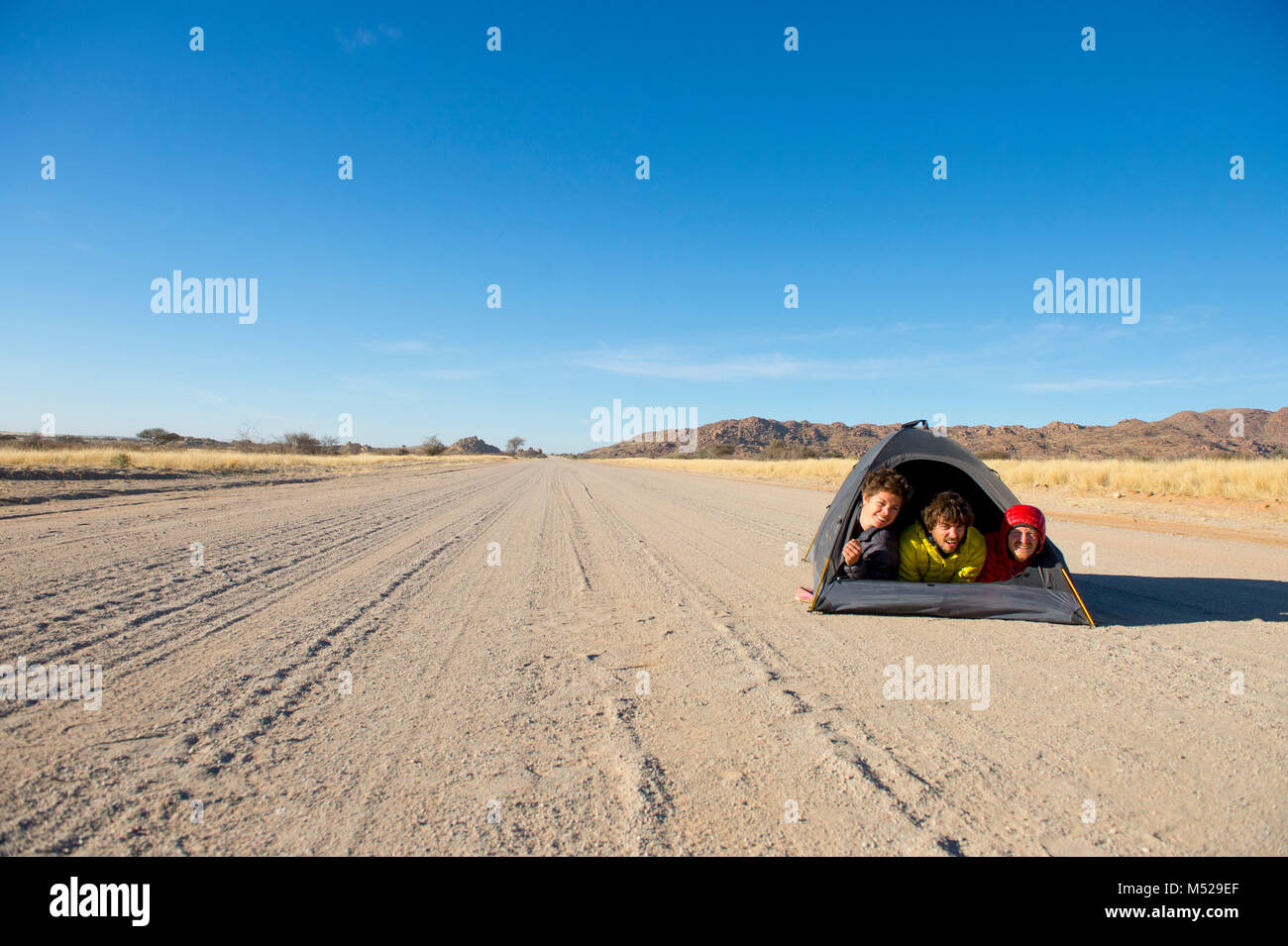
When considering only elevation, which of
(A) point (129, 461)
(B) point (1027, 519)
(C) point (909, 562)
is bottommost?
(C) point (909, 562)

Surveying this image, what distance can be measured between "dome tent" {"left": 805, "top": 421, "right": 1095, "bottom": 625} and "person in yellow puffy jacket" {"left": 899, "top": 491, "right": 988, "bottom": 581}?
20cm

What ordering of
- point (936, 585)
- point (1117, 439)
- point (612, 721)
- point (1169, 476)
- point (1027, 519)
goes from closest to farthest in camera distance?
point (612, 721) → point (1027, 519) → point (936, 585) → point (1169, 476) → point (1117, 439)

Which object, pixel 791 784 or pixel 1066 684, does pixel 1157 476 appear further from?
pixel 791 784

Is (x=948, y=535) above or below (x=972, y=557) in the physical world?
above

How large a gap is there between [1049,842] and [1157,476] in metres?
21.5

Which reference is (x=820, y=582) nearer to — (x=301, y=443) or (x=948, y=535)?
(x=948, y=535)

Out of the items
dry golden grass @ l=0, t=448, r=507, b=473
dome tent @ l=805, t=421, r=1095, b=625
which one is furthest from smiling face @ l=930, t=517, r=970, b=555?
dry golden grass @ l=0, t=448, r=507, b=473

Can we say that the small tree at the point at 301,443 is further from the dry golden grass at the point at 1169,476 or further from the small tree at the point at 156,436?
the dry golden grass at the point at 1169,476

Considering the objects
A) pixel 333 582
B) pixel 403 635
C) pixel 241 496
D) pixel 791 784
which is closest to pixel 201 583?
pixel 333 582

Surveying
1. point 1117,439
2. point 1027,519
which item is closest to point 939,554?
point 1027,519

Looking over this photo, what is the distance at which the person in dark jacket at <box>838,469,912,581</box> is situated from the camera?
5.31 m

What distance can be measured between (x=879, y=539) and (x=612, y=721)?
3.22 metres

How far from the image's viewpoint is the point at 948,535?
5219 millimetres

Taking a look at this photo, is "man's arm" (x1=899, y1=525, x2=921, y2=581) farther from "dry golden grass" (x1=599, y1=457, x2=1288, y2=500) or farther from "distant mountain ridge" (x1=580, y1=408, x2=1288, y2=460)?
"distant mountain ridge" (x1=580, y1=408, x2=1288, y2=460)
